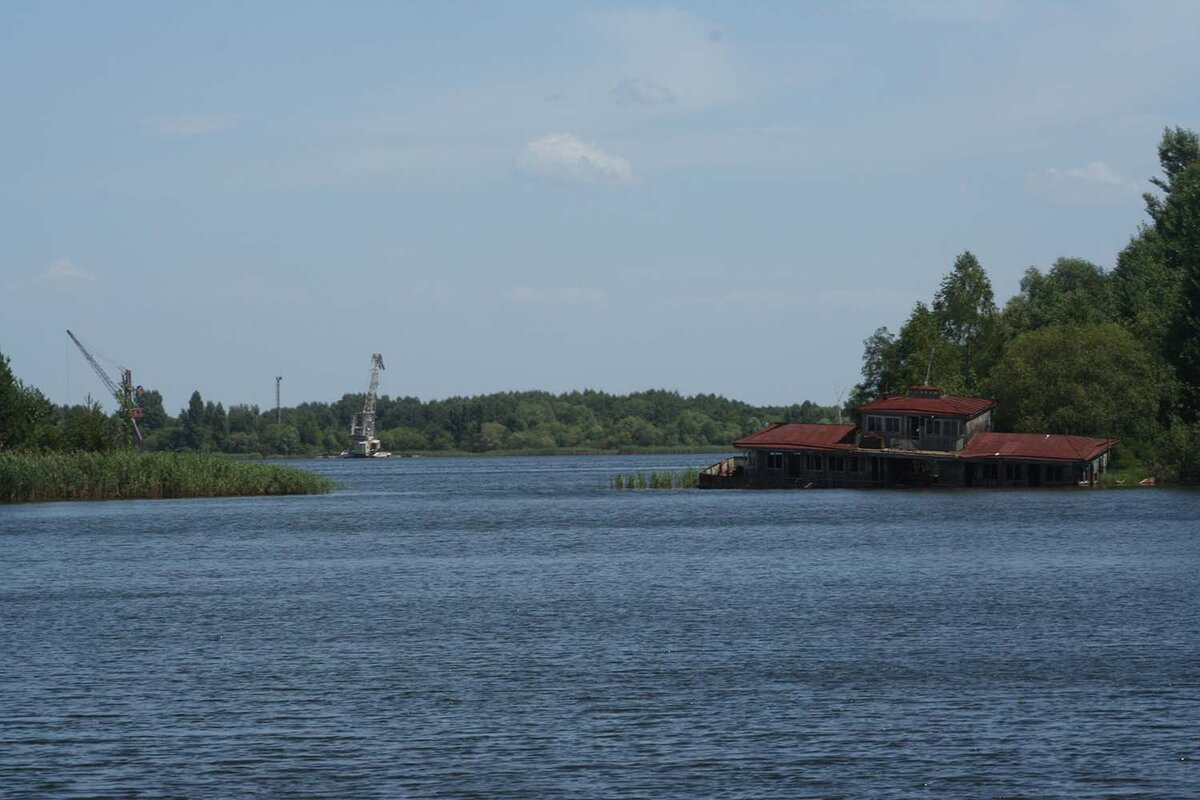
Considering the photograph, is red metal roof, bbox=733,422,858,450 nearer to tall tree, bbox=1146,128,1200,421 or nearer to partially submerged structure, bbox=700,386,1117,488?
partially submerged structure, bbox=700,386,1117,488

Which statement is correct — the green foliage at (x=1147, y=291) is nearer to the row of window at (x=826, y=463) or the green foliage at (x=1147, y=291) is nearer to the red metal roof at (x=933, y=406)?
the red metal roof at (x=933, y=406)

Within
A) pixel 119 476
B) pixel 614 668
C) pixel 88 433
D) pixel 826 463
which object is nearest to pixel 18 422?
pixel 88 433

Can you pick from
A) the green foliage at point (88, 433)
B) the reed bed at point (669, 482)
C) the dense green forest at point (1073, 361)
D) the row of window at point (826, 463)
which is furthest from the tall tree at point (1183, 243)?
the green foliage at point (88, 433)

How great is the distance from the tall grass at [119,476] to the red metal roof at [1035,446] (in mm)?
58057

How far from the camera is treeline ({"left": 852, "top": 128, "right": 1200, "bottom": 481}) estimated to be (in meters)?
122

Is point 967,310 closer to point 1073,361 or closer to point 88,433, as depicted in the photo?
point 1073,361

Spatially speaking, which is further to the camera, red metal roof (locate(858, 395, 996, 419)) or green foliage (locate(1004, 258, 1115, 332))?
→ green foliage (locate(1004, 258, 1115, 332))

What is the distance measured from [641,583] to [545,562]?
11085 mm

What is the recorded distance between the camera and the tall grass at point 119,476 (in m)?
111

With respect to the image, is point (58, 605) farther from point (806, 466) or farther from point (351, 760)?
point (806, 466)

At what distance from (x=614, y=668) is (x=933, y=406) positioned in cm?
8705

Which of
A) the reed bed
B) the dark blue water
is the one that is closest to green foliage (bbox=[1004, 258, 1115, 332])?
the reed bed

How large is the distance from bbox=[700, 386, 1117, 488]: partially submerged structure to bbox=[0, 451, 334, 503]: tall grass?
43.4 m

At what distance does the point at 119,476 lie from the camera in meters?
114
